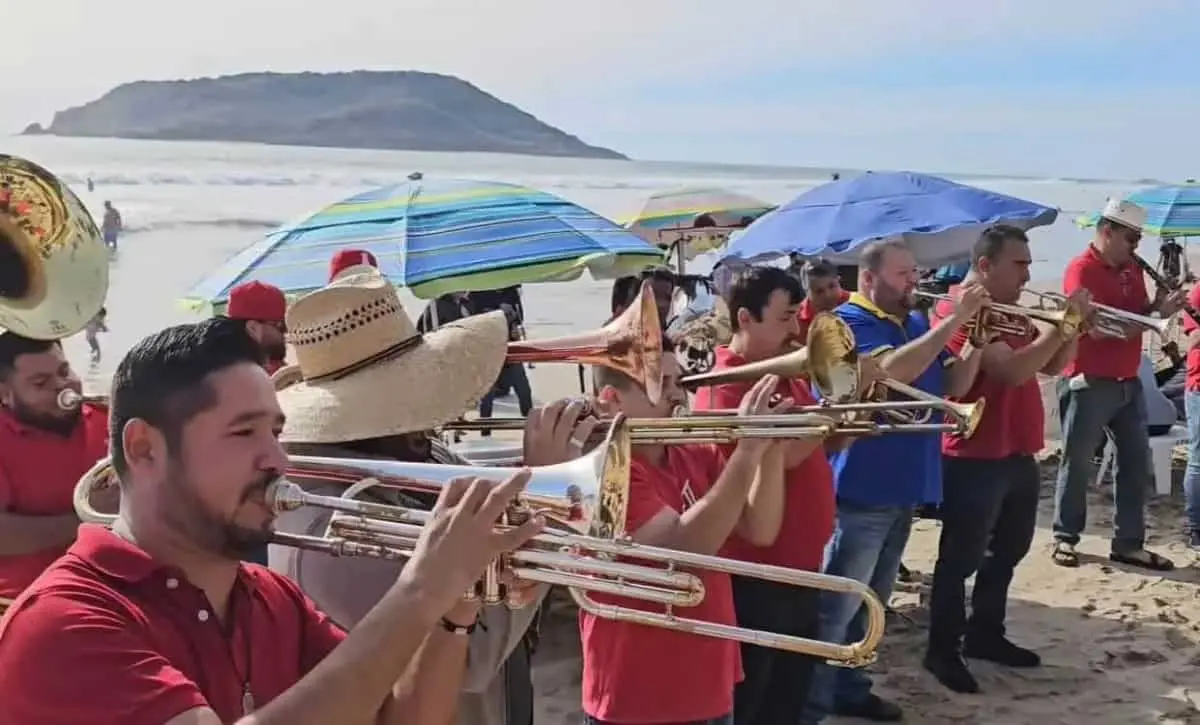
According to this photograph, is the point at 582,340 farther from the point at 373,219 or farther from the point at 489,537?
the point at 373,219

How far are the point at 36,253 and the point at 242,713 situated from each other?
233 centimetres

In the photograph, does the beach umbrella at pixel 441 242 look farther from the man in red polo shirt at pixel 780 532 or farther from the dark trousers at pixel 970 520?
the dark trousers at pixel 970 520

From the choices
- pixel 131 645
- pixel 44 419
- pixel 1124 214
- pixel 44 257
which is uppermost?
pixel 1124 214

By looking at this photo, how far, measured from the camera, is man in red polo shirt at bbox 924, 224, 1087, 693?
16.1 feet

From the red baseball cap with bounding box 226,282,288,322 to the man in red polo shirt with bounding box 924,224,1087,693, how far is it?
2614 millimetres

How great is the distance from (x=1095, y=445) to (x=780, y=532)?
3367 millimetres

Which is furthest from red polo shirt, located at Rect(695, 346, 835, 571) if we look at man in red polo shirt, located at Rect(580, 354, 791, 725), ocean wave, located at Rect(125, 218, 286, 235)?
ocean wave, located at Rect(125, 218, 286, 235)

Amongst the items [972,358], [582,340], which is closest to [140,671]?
→ [582,340]

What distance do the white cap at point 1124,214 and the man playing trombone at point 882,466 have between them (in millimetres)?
2074

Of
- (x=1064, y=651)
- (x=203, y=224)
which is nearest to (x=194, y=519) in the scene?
(x=1064, y=651)

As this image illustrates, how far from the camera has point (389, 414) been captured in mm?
2387

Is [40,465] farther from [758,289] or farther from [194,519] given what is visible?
[758,289]

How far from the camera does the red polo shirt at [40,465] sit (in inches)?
138

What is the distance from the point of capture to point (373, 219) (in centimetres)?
578
